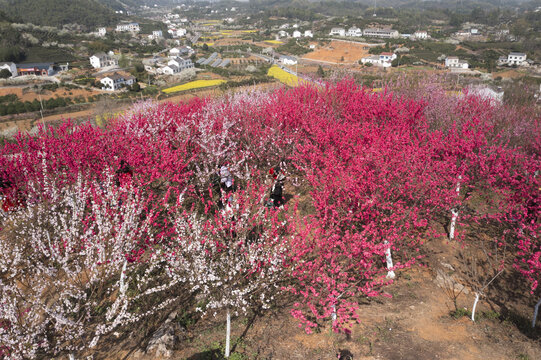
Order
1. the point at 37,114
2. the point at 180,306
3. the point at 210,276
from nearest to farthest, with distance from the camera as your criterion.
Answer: the point at 210,276
the point at 180,306
the point at 37,114

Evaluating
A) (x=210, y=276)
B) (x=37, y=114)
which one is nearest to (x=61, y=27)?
(x=37, y=114)

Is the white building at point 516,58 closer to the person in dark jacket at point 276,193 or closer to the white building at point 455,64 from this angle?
the white building at point 455,64

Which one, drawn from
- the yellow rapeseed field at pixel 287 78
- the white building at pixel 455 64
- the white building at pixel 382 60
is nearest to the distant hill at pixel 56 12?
the yellow rapeseed field at pixel 287 78

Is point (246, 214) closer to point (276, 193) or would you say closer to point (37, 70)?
point (276, 193)

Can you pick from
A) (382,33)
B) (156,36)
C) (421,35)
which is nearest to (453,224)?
(421,35)

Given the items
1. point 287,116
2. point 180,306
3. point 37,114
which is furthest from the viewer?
point 37,114

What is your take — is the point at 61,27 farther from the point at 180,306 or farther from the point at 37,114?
the point at 180,306

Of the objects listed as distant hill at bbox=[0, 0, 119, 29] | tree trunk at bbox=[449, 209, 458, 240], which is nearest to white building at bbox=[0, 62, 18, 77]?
distant hill at bbox=[0, 0, 119, 29]
